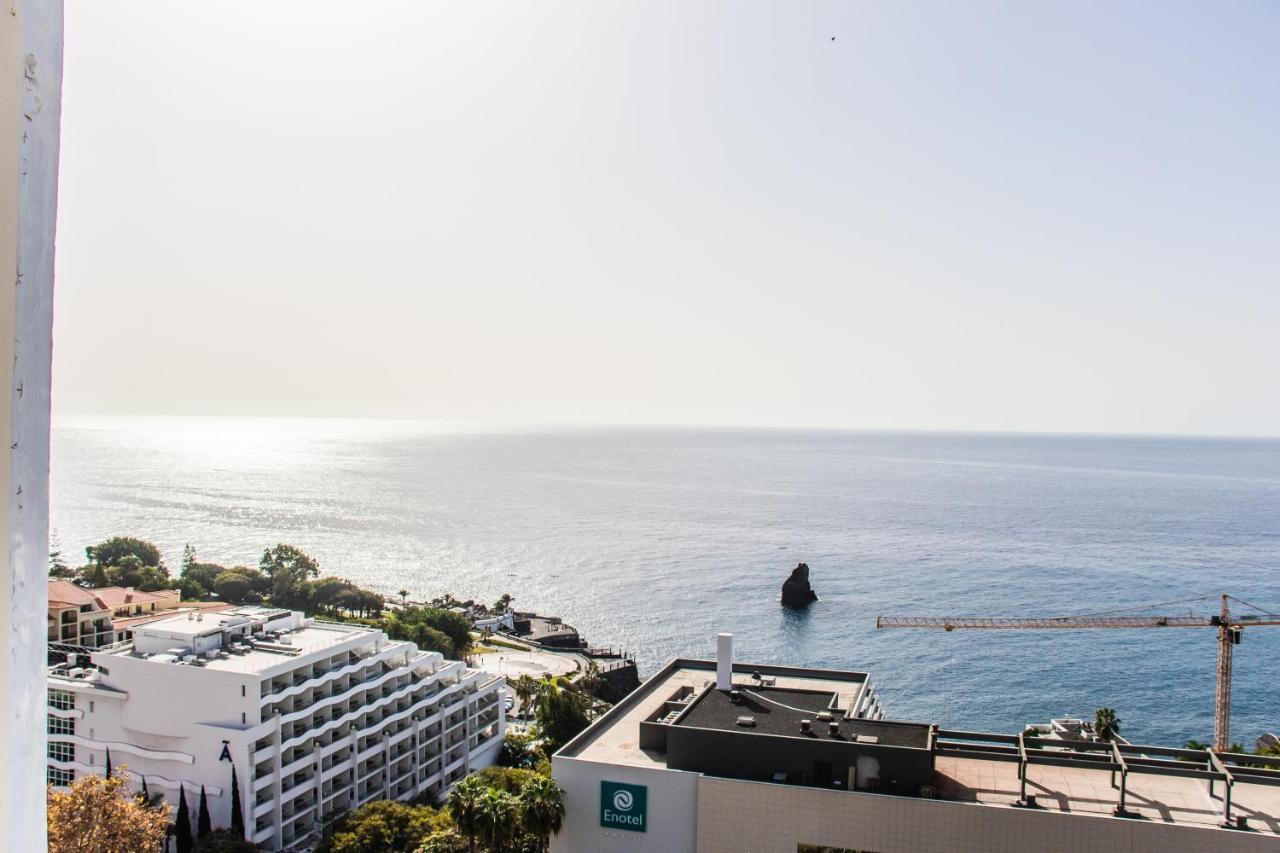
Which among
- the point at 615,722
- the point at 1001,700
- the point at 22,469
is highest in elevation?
the point at 22,469

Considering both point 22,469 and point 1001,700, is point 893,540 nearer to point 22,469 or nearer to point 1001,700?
point 1001,700

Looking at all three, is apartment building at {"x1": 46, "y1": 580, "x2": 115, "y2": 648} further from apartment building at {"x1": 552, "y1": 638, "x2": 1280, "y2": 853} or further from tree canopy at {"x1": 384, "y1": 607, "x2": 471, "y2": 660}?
apartment building at {"x1": 552, "y1": 638, "x2": 1280, "y2": 853}

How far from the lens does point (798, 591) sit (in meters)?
83.3

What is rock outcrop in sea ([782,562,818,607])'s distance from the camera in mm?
82812

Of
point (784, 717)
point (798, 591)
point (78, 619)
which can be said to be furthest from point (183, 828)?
point (798, 591)

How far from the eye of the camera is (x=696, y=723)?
2381cm

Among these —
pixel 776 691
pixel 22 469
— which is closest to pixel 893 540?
pixel 776 691

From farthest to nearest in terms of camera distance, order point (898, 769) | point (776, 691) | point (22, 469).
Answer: point (776, 691), point (898, 769), point (22, 469)

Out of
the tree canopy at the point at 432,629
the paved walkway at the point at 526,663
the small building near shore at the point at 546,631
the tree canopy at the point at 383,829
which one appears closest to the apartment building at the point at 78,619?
the tree canopy at the point at 432,629

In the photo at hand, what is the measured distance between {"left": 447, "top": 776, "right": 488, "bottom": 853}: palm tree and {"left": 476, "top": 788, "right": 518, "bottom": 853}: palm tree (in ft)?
0.49

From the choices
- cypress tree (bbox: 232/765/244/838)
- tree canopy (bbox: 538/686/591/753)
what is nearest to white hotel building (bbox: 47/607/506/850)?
cypress tree (bbox: 232/765/244/838)

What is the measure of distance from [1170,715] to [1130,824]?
149 ft

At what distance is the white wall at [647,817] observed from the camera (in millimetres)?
21453

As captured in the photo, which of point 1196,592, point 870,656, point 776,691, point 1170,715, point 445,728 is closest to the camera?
point 776,691
